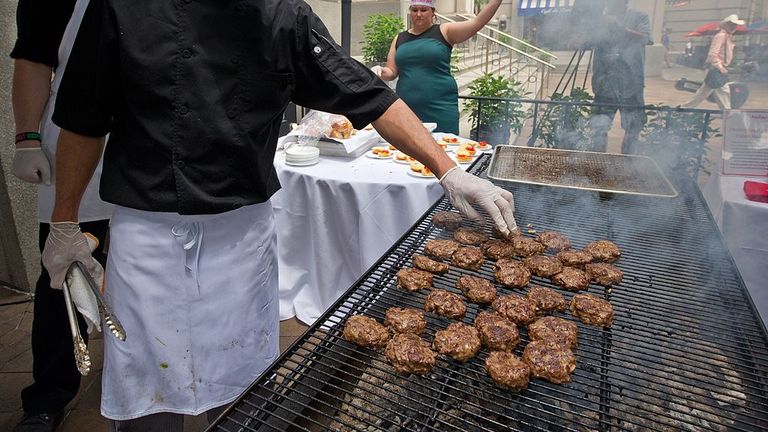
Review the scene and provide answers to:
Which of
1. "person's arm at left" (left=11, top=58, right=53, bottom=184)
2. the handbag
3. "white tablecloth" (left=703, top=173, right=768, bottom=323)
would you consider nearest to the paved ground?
"person's arm at left" (left=11, top=58, right=53, bottom=184)

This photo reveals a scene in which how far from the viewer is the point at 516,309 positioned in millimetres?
2092

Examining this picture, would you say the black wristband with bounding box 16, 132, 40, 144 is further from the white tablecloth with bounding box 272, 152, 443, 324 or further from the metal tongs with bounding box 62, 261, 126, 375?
the white tablecloth with bounding box 272, 152, 443, 324

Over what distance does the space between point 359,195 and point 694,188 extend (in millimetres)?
2460

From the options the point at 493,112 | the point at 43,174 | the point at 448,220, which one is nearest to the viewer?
the point at 43,174

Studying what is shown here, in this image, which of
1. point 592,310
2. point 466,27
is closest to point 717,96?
point 466,27

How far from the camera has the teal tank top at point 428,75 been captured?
18.1ft

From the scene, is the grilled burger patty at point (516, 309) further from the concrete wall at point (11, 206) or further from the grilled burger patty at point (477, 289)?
the concrete wall at point (11, 206)

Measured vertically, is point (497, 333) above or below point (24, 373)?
above

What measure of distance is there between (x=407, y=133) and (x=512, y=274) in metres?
0.86

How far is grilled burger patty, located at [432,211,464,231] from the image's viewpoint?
2.83 metres

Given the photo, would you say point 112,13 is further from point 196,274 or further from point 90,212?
point 90,212

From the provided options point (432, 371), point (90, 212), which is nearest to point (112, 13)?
point (90, 212)

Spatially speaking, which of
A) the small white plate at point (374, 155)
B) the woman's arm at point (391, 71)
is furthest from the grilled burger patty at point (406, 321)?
the woman's arm at point (391, 71)

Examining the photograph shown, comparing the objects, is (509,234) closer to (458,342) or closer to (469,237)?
(469,237)
